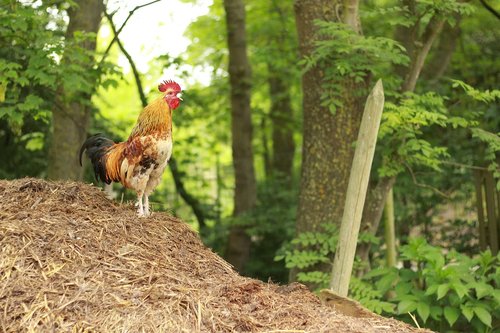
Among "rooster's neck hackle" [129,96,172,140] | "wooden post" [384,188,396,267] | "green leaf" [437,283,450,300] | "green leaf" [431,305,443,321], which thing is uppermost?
"rooster's neck hackle" [129,96,172,140]

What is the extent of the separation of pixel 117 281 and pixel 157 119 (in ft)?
4.27

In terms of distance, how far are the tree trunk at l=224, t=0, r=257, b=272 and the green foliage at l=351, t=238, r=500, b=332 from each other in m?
4.41

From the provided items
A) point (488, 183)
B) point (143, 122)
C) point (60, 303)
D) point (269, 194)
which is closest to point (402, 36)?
point (488, 183)

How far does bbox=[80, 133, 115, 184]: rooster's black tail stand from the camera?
5.06 m

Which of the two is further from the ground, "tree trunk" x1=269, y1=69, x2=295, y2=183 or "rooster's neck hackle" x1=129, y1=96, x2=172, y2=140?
"tree trunk" x1=269, y1=69, x2=295, y2=183

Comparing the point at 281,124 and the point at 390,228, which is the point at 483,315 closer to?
the point at 390,228

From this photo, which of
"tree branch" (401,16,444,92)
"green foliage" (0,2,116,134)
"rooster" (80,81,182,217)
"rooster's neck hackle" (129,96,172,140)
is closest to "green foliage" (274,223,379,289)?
"tree branch" (401,16,444,92)

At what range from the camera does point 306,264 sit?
6.14 meters

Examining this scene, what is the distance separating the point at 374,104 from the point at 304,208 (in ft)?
6.99

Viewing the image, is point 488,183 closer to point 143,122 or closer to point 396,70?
point 396,70

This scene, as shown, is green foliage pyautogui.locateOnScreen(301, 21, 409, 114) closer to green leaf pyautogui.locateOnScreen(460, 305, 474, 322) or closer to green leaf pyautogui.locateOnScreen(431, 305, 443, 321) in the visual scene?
green leaf pyautogui.locateOnScreen(431, 305, 443, 321)

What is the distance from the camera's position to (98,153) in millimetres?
5156

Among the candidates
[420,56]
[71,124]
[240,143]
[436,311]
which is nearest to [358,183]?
[436,311]

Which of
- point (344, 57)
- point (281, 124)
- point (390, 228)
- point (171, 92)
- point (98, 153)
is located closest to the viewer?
point (171, 92)
